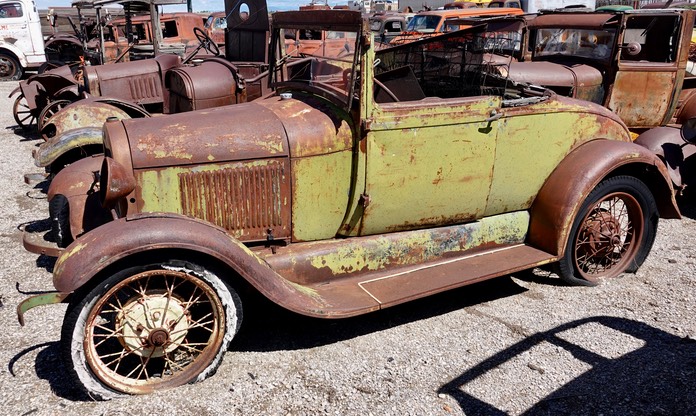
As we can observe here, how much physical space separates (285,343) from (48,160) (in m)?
3.05

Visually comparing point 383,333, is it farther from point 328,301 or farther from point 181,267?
point 181,267

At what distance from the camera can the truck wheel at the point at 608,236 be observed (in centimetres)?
416

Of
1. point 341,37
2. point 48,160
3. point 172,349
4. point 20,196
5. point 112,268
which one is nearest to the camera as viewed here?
point 112,268

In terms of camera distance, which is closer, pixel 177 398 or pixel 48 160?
pixel 177 398

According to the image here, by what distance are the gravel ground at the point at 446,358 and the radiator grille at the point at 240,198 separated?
2.25 feet

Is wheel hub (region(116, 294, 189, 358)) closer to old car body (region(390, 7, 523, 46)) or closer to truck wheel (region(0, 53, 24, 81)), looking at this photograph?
old car body (region(390, 7, 523, 46))

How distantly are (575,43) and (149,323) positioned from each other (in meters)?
6.18

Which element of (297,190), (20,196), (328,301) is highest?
(297,190)

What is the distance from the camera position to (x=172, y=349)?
3.04 meters

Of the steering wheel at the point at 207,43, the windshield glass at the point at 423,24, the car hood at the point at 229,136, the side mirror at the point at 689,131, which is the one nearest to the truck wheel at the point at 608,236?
the side mirror at the point at 689,131

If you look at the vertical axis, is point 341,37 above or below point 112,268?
above

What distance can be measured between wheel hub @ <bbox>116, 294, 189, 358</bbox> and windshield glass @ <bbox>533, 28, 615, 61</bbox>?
5.76 metres

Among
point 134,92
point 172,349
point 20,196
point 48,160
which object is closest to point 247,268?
point 172,349

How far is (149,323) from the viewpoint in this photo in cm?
296
